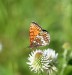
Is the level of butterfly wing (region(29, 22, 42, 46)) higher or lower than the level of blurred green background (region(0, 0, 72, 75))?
lower

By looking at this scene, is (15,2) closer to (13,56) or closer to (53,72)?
(13,56)

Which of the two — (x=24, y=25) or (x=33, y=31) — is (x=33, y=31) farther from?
(x=24, y=25)

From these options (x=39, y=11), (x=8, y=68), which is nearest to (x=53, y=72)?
(x=8, y=68)

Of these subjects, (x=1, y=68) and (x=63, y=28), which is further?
(x=63, y=28)

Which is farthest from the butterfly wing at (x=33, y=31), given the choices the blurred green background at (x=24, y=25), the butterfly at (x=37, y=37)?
the blurred green background at (x=24, y=25)

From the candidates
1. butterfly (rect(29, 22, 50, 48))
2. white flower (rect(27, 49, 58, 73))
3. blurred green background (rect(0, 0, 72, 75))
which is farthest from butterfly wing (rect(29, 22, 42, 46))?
blurred green background (rect(0, 0, 72, 75))

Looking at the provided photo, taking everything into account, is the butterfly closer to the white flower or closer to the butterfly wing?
the butterfly wing
